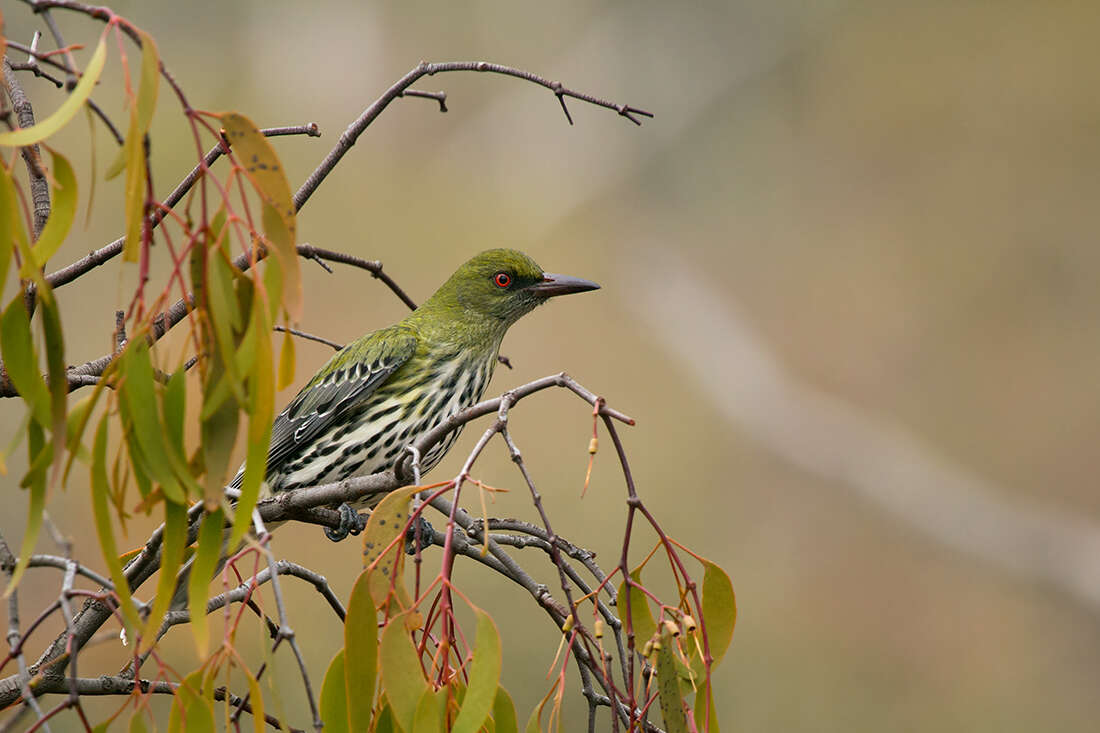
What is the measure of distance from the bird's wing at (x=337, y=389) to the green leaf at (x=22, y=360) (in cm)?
232

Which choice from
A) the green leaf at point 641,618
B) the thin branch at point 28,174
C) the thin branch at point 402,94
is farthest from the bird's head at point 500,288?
the green leaf at point 641,618

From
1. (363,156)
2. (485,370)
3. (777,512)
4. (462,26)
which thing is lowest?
(485,370)

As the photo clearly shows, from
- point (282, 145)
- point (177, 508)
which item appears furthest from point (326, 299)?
point (177, 508)

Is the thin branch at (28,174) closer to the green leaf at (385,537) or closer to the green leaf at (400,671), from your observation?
the green leaf at (385,537)

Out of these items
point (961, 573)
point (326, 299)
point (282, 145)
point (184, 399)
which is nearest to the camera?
point (184, 399)

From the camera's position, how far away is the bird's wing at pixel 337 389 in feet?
13.2

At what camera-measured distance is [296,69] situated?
1530 cm

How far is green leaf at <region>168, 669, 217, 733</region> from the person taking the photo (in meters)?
1.72

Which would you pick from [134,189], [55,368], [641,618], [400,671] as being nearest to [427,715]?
[400,671]

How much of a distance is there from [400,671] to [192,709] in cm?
32

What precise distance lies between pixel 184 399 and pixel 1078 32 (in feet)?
62.2

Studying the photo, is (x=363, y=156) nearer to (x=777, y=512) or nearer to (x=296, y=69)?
(x=296, y=69)

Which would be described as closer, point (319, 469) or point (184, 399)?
point (184, 399)

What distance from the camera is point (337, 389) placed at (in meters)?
4.07
